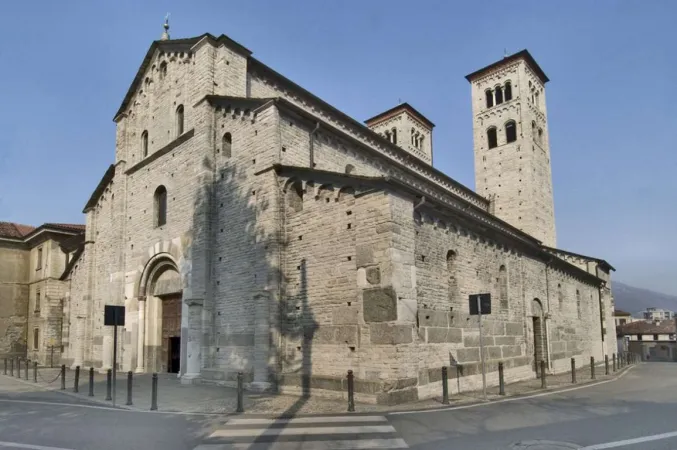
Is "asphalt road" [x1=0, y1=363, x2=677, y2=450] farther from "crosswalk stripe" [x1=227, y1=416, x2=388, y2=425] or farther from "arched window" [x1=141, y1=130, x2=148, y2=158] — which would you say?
"arched window" [x1=141, y1=130, x2=148, y2=158]

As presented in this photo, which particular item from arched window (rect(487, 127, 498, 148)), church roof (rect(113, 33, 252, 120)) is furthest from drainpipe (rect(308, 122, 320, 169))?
arched window (rect(487, 127, 498, 148))

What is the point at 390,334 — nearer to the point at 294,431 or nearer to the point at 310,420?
the point at 310,420

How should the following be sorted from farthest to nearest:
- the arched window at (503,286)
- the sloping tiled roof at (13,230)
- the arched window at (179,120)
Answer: the sloping tiled roof at (13,230) < the arched window at (179,120) < the arched window at (503,286)

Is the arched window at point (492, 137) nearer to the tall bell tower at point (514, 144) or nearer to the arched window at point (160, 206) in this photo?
the tall bell tower at point (514, 144)

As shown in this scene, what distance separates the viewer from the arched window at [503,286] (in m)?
18.0

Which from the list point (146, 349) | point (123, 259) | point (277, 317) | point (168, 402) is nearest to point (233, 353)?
point (277, 317)

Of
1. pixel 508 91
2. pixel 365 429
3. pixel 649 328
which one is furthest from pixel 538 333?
pixel 649 328

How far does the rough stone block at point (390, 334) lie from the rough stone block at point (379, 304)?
0.60 ft

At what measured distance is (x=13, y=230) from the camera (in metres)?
35.2

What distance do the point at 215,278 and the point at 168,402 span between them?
5.22 meters

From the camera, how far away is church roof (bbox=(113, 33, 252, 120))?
57.9 ft

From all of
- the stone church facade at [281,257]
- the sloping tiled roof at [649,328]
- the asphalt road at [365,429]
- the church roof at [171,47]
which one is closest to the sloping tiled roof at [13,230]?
the stone church facade at [281,257]

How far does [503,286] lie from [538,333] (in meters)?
4.75

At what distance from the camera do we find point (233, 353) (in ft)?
49.8
